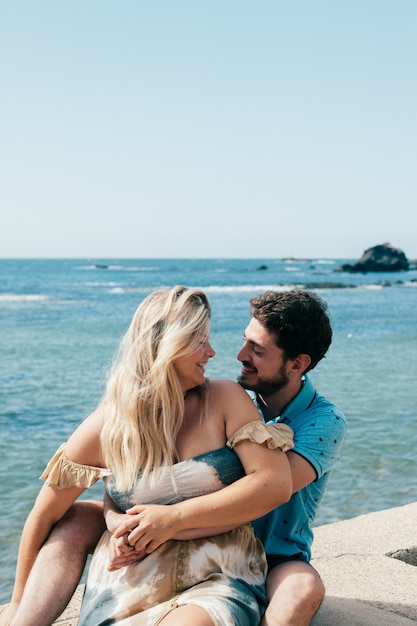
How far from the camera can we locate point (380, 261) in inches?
3386

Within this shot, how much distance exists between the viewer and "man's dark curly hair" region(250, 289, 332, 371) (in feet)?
9.74

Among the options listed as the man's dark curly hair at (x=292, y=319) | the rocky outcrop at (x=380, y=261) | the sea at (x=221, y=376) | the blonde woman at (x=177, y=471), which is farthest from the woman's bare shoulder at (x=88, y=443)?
the rocky outcrop at (x=380, y=261)

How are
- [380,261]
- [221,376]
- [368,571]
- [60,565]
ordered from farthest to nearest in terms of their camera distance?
1. [380,261]
2. [221,376]
3. [368,571]
4. [60,565]

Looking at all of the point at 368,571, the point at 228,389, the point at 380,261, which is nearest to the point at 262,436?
the point at 228,389

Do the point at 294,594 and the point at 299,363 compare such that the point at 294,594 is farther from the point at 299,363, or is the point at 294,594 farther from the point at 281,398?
the point at 299,363

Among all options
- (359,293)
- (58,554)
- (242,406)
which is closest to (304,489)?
(242,406)

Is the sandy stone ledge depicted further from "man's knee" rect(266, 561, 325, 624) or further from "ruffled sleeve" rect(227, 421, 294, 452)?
"ruffled sleeve" rect(227, 421, 294, 452)

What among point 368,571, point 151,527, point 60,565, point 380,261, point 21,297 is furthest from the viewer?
point 380,261

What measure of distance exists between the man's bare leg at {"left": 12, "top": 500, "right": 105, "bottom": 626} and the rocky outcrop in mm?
83593

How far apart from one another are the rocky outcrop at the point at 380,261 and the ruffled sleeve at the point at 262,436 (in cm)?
8367

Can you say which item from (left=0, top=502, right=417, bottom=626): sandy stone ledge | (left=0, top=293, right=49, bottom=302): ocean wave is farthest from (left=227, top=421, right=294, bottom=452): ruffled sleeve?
(left=0, top=293, right=49, bottom=302): ocean wave

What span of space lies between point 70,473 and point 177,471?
0.40 meters

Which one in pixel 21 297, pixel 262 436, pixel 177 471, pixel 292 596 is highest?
pixel 262 436

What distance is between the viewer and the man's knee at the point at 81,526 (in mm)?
2742
